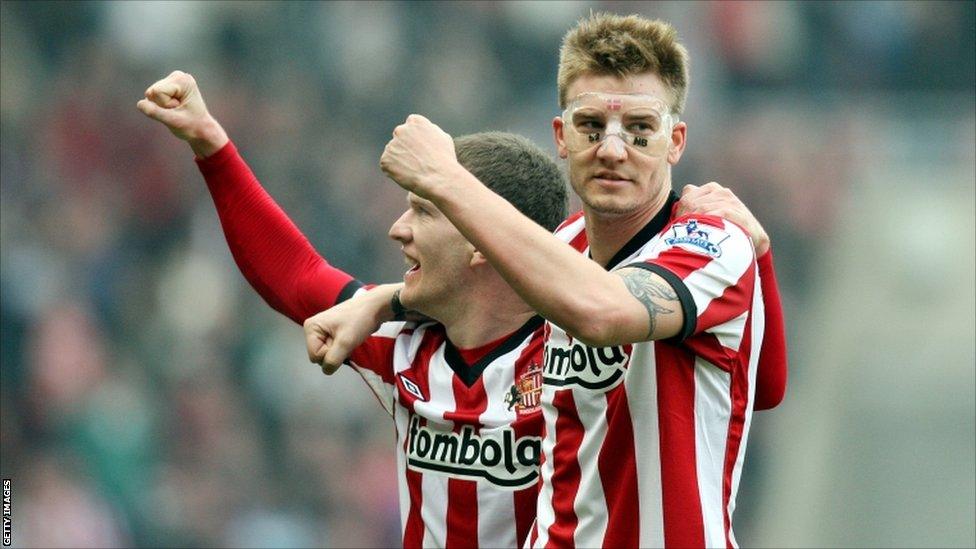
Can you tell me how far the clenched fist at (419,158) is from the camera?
293cm

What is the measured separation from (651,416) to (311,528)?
17.1 ft

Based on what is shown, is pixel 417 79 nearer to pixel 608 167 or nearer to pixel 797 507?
pixel 797 507

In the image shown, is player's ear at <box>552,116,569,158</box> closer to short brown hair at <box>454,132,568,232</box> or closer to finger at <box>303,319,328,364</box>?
short brown hair at <box>454,132,568,232</box>

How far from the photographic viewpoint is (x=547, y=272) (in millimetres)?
2857

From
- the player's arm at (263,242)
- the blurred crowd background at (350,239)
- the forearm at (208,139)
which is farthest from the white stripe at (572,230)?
the blurred crowd background at (350,239)

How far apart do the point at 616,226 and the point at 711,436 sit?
497 mm

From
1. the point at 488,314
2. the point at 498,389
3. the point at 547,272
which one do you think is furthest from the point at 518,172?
the point at 547,272

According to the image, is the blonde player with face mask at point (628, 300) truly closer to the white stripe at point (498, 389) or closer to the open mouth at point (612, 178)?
the open mouth at point (612, 178)

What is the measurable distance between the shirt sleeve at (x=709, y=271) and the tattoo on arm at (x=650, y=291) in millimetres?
20

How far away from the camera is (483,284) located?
380 centimetres

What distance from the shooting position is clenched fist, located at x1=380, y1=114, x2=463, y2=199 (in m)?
2.93

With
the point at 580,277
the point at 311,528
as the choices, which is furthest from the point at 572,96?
the point at 311,528

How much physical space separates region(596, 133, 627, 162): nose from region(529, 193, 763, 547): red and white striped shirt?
0.59 feet

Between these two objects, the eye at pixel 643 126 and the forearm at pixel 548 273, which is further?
the eye at pixel 643 126
